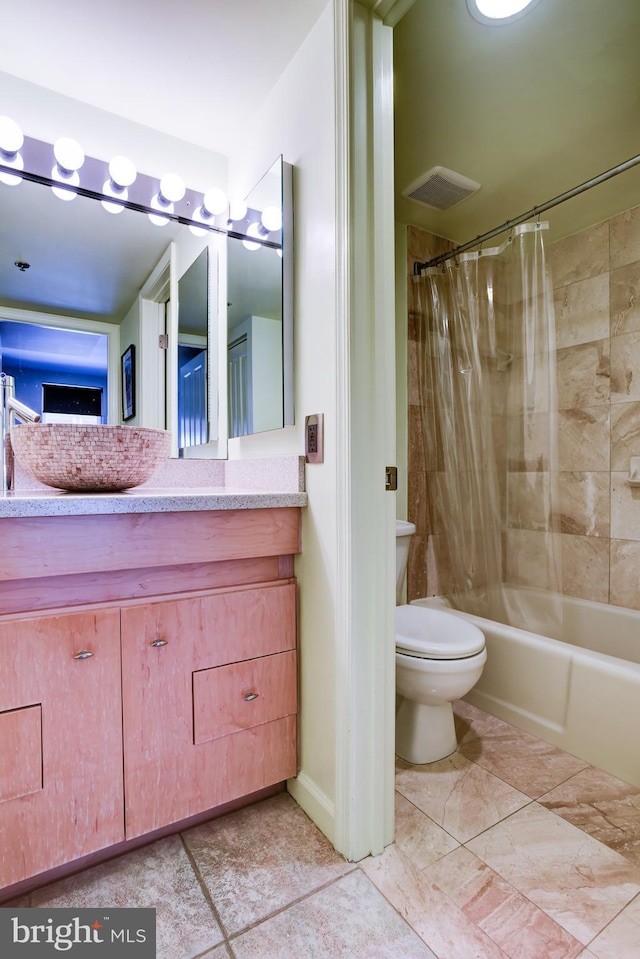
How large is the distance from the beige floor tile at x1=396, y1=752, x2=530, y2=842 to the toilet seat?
388 mm

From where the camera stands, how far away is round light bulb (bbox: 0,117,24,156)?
136 centimetres

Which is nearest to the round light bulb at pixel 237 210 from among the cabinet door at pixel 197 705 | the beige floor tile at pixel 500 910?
the cabinet door at pixel 197 705

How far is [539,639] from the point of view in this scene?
1768mm

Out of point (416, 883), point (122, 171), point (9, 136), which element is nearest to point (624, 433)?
point (416, 883)

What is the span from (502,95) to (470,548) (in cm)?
171

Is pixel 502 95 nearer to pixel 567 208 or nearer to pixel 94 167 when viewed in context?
pixel 567 208

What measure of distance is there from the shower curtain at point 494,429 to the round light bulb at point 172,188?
1.16 meters

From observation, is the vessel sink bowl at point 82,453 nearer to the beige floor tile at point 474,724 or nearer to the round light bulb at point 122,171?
the round light bulb at point 122,171

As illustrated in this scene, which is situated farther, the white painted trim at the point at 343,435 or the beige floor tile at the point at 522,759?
the beige floor tile at the point at 522,759

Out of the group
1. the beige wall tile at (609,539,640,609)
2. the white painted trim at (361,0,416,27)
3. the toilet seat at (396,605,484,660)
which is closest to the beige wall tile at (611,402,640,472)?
the beige wall tile at (609,539,640,609)

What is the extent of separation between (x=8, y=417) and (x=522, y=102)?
194 cm

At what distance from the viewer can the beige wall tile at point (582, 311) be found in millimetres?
2268

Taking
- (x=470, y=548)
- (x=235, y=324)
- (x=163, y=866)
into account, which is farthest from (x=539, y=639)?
(x=235, y=324)

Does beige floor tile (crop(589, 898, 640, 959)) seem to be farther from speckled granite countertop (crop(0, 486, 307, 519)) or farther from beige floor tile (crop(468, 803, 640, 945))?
speckled granite countertop (crop(0, 486, 307, 519))
